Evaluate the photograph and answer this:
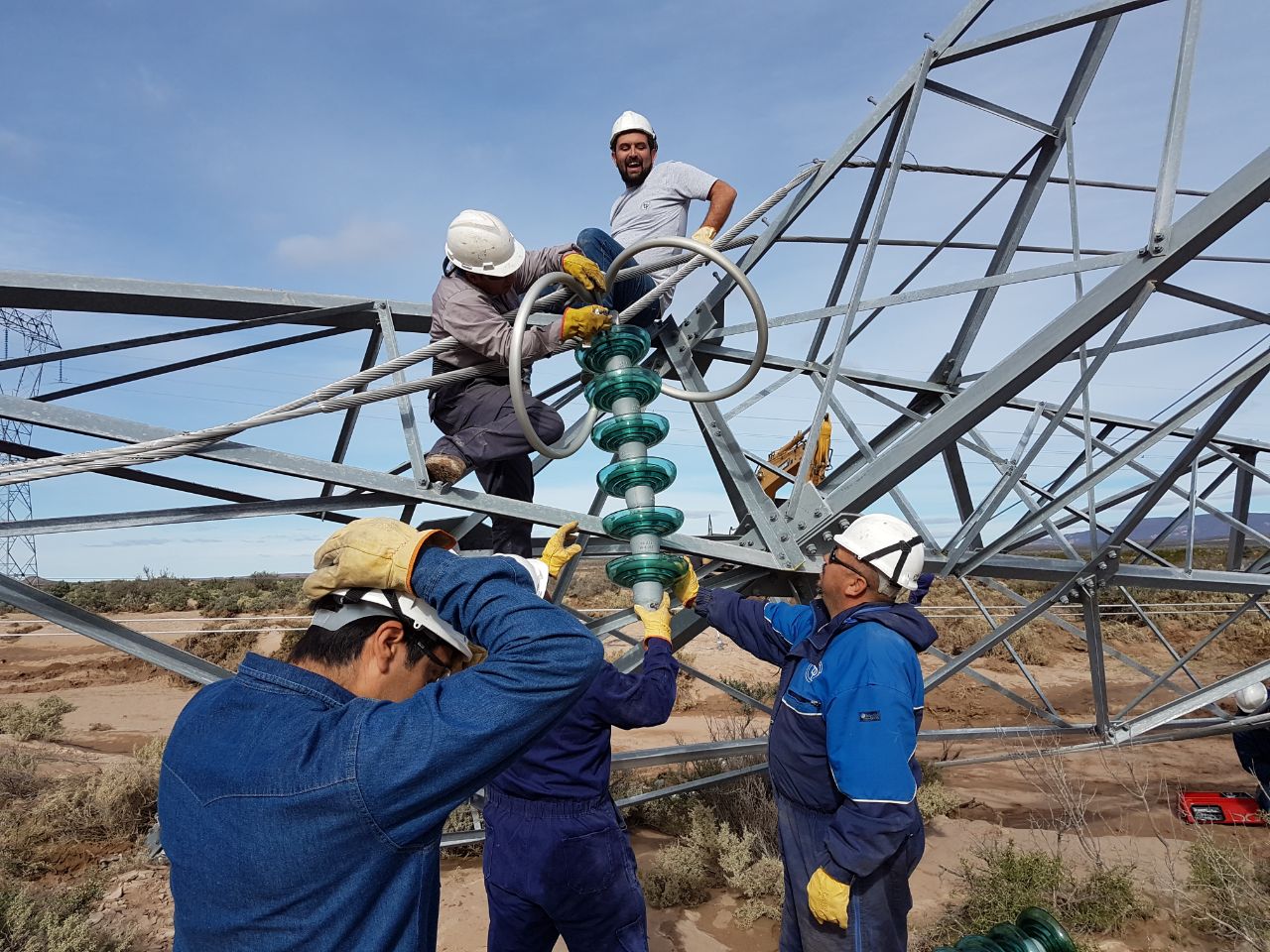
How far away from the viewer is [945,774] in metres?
9.12

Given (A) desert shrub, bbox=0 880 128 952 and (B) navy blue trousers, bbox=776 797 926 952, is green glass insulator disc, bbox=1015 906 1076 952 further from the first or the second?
(A) desert shrub, bbox=0 880 128 952

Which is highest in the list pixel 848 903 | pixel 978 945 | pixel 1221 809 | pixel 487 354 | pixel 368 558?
pixel 487 354

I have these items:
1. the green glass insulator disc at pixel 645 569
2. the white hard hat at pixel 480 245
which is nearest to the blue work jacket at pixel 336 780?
the green glass insulator disc at pixel 645 569

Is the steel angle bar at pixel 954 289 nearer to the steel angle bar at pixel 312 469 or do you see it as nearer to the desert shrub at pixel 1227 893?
the steel angle bar at pixel 312 469

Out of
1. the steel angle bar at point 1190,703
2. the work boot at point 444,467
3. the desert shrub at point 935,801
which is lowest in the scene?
the desert shrub at point 935,801

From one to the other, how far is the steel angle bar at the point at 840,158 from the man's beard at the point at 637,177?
2.80 feet

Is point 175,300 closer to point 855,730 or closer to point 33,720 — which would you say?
point 855,730

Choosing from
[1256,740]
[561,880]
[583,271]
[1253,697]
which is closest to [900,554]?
[583,271]

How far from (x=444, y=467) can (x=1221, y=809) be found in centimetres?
739

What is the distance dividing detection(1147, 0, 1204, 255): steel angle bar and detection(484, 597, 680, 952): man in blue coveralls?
2776mm

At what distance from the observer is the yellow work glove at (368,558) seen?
1.66 meters

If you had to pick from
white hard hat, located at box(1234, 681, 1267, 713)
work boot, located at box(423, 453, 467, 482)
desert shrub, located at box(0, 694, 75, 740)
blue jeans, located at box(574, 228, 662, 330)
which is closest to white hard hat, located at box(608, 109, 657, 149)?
blue jeans, located at box(574, 228, 662, 330)

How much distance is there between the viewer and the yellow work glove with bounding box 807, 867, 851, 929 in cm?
296

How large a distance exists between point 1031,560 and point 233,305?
5019mm
